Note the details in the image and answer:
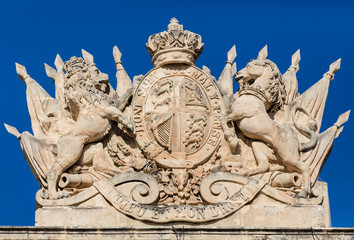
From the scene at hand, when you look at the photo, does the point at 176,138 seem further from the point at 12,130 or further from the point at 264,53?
the point at 12,130

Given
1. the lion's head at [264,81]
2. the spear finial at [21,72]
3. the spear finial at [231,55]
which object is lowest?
the lion's head at [264,81]

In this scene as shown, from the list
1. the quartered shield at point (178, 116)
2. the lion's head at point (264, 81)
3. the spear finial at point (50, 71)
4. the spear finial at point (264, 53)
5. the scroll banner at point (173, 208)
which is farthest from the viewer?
the spear finial at point (50, 71)

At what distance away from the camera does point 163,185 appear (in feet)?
63.9

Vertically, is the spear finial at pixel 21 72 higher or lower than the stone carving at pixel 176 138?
higher

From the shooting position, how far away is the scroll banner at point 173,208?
18984 millimetres

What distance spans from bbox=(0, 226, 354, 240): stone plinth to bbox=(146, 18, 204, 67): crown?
3333 mm

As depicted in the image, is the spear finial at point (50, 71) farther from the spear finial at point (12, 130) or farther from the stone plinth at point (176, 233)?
the stone plinth at point (176, 233)

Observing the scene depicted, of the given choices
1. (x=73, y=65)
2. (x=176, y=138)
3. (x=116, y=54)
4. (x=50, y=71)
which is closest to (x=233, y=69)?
(x=176, y=138)

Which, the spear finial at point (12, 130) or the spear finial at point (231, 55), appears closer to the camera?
the spear finial at point (12, 130)

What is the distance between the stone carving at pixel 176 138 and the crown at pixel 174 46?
0.06 feet

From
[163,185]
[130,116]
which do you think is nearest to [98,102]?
[130,116]

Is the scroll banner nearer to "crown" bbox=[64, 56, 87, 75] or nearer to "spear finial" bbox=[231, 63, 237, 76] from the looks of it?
"crown" bbox=[64, 56, 87, 75]

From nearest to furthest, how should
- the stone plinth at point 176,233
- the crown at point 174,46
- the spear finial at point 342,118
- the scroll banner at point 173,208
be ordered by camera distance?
the stone plinth at point 176,233 < the scroll banner at point 173,208 < the crown at point 174,46 < the spear finial at point 342,118

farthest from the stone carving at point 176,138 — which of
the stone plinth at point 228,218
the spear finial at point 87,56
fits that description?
the spear finial at point 87,56
